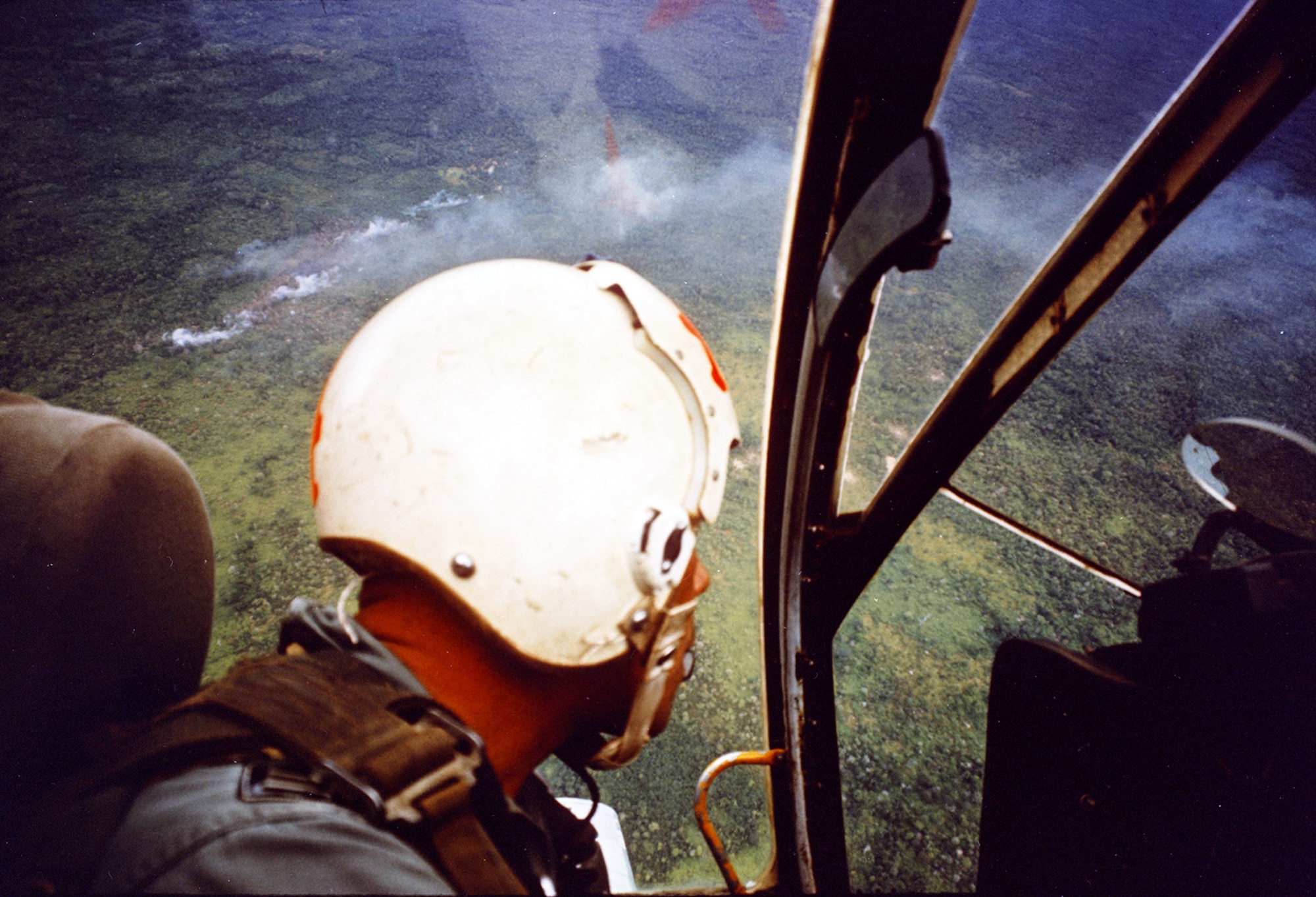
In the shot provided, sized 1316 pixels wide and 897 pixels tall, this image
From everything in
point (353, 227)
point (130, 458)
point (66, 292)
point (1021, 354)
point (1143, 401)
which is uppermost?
point (1021, 354)

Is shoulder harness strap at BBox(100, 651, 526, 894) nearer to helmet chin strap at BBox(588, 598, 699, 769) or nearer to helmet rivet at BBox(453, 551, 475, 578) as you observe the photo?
helmet rivet at BBox(453, 551, 475, 578)

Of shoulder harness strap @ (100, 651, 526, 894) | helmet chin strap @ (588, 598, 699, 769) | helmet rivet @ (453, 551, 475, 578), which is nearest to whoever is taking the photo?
shoulder harness strap @ (100, 651, 526, 894)

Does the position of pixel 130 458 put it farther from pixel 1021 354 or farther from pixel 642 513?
pixel 1021 354

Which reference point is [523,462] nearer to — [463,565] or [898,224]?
[463,565]

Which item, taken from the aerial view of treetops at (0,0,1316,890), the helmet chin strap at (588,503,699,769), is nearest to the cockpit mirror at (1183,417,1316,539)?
the helmet chin strap at (588,503,699,769)

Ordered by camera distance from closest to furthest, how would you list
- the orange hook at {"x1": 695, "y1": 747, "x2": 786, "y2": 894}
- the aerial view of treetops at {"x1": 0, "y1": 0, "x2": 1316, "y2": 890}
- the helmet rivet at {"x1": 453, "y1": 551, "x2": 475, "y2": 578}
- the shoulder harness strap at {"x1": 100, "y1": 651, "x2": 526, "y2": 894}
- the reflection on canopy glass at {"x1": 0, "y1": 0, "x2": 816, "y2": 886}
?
the shoulder harness strap at {"x1": 100, "y1": 651, "x2": 526, "y2": 894} → the helmet rivet at {"x1": 453, "y1": 551, "x2": 475, "y2": 578} → the orange hook at {"x1": 695, "y1": 747, "x2": 786, "y2": 894} → the aerial view of treetops at {"x1": 0, "y1": 0, "x2": 1316, "y2": 890} → the reflection on canopy glass at {"x1": 0, "y1": 0, "x2": 816, "y2": 886}

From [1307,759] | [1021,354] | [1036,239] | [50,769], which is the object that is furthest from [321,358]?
[1036,239]
